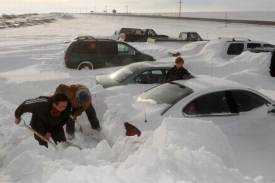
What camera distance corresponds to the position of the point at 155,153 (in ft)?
10.4

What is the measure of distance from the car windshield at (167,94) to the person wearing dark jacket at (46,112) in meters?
1.58

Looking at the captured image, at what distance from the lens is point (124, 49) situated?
13375 mm

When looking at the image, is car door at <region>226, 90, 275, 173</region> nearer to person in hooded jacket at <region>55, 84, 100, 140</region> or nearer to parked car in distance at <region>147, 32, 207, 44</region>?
person in hooded jacket at <region>55, 84, 100, 140</region>

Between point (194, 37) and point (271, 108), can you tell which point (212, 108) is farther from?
point (194, 37)

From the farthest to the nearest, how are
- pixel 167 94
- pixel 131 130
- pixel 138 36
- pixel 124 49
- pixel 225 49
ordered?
pixel 138 36, pixel 225 49, pixel 124 49, pixel 167 94, pixel 131 130

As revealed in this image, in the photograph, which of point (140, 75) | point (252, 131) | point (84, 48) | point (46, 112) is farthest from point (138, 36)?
point (46, 112)

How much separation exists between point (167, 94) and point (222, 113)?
101 cm

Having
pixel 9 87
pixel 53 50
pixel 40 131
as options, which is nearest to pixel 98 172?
pixel 40 131

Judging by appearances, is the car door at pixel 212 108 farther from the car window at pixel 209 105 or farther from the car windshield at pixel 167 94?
the car windshield at pixel 167 94

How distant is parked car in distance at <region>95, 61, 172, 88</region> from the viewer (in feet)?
24.4

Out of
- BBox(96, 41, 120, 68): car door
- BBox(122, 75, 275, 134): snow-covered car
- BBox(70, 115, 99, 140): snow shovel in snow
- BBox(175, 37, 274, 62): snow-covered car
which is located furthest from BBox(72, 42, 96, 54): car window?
BBox(122, 75, 275, 134): snow-covered car

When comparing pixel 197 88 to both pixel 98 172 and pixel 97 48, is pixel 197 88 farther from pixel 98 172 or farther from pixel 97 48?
pixel 97 48

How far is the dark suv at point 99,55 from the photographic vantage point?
1270 cm

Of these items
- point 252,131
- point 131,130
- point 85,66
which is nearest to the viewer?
point 131,130
